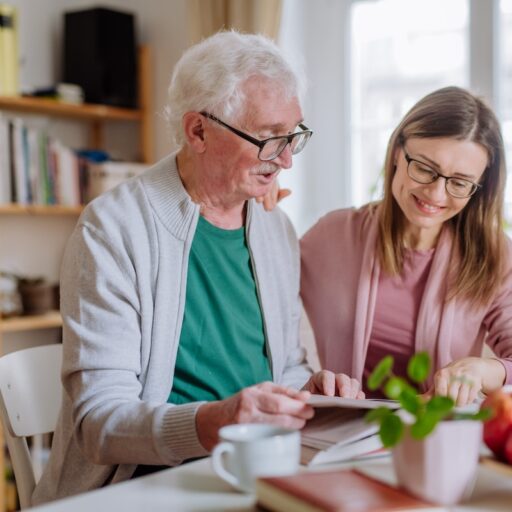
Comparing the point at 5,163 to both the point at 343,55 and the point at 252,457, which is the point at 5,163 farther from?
the point at 252,457

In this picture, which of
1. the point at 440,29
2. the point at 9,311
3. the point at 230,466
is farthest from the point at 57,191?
the point at 230,466

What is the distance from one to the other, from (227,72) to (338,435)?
0.77 meters

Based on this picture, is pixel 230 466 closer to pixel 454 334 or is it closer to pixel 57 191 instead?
pixel 454 334

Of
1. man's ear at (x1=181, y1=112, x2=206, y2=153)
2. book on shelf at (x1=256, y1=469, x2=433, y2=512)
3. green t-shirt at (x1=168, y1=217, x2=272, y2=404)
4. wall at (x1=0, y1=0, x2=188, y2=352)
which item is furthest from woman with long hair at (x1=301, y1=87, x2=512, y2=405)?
wall at (x1=0, y1=0, x2=188, y2=352)

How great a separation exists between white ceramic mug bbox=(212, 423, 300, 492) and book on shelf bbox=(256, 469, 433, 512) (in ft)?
0.12

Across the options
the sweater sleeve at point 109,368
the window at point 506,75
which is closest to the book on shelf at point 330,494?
the sweater sleeve at point 109,368

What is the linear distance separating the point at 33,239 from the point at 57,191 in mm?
271

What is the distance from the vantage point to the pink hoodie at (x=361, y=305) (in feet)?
5.74

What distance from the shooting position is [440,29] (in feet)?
9.88

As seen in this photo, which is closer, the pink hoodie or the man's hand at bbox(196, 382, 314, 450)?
the man's hand at bbox(196, 382, 314, 450)

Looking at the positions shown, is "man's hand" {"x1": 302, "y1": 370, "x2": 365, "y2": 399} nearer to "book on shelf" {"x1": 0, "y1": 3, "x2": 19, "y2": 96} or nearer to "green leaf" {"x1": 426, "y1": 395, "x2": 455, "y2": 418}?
"green leaf" {"x1": 426, "y1": 395, "x2": 455, "y2": 418}

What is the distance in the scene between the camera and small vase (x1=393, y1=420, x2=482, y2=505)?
0.85 m

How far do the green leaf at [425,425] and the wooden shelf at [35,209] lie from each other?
248 centimetres

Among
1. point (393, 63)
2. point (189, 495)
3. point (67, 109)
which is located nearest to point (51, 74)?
point (67, 109)
